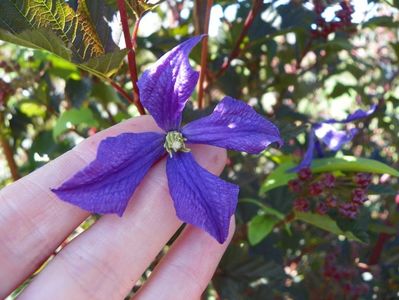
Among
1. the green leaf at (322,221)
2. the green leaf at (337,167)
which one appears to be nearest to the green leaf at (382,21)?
the green leaf at (337,167)

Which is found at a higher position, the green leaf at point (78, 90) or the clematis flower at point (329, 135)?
the green leaf at point (78, 90)

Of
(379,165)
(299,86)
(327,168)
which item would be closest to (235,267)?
(327,168)

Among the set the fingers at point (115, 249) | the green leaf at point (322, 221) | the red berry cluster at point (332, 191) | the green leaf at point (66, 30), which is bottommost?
the green leaf at point (322, 221)

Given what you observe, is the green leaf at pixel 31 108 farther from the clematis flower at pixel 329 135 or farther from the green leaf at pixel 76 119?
the clematis flower at pixel 329 135

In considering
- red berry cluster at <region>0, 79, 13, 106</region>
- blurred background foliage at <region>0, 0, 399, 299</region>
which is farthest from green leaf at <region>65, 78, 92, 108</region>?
red berry cluster at <region>0, 79, 13, 106</region>

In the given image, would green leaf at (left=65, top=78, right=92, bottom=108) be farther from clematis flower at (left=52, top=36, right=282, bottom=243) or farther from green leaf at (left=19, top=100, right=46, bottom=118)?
clematis flower at (left=52, top=36, right=282, bottom=243)

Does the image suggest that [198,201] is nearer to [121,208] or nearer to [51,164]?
[121,208]
